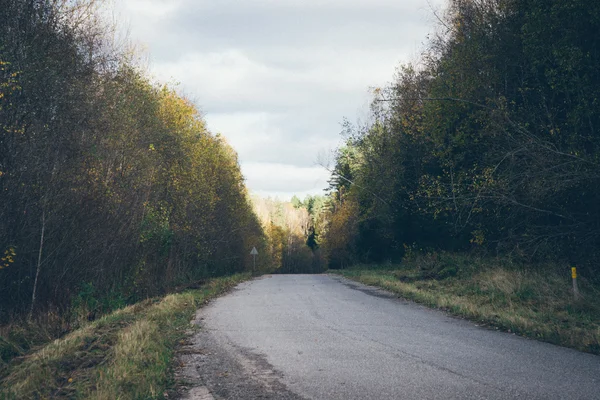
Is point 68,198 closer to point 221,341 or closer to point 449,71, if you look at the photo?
point 221,341

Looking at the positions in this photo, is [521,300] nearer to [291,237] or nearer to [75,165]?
[75,165]

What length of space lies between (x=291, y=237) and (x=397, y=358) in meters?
99.5

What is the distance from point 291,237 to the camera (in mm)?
106312

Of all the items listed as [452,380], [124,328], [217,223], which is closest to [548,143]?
[452,380]

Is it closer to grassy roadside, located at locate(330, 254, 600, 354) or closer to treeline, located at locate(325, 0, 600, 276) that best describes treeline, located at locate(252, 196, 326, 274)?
treeline, located at locate(325, 0, 600, 276)

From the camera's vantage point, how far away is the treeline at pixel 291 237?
279ft

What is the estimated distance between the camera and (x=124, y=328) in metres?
9.38

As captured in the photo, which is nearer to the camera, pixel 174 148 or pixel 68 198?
pixel 68 198

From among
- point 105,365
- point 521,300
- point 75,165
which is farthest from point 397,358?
point 75,165

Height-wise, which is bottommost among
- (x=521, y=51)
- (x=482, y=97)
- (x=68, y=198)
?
(x=68, y=198)

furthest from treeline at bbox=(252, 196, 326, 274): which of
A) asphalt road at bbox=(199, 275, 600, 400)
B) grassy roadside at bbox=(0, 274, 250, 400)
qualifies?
grassy roadside at bbox=(0, 274, 250, 400)

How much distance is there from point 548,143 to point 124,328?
35.6 feet

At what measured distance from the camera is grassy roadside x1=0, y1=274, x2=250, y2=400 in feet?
18.4

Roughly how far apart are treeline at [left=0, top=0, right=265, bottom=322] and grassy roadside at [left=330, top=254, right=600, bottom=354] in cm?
933
